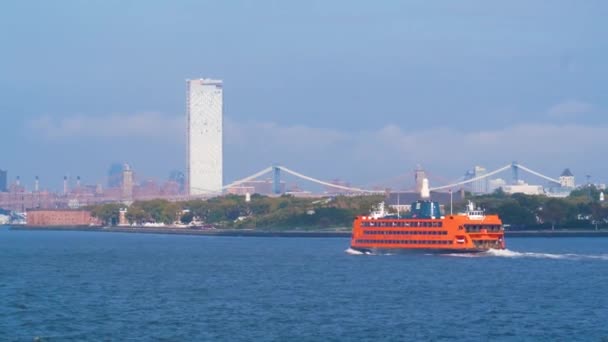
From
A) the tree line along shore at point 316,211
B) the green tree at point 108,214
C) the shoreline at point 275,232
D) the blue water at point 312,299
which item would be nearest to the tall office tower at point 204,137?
the tree line along shore at point 316,211

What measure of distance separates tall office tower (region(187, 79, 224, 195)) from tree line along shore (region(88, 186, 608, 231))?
48.5 metres

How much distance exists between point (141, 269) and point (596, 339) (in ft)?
76.0

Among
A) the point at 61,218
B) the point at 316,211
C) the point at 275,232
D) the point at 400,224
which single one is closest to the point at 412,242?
the point at 400,224

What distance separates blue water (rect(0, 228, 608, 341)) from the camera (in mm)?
25906

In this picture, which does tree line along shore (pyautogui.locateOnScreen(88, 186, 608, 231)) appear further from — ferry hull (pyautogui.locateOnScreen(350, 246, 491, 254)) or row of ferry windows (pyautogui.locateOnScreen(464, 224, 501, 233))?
row of ferry windows (pyautogui.locateOnScreen(464, 224, 501, 233))

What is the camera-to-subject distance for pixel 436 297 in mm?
32844

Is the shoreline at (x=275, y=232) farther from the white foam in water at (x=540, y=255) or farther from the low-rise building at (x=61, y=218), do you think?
the white foam in water at (x=540, y=255)

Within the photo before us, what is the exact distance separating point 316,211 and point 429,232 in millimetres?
53817

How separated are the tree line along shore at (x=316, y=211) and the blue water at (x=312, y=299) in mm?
37672

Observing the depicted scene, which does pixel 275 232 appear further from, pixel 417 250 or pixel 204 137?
pixel 204 137

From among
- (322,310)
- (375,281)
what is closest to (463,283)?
(375,281)

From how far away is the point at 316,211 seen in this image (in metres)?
104

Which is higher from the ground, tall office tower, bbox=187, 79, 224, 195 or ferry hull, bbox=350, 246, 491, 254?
tall office tower, bbox=187, 79, 224, 195

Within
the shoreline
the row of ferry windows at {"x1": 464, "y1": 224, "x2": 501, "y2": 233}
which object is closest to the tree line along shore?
the shoreline
